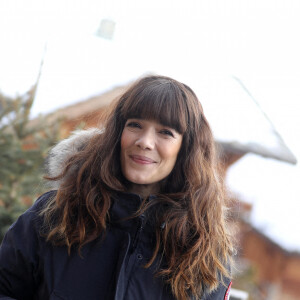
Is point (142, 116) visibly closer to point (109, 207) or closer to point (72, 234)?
point (109, 207)

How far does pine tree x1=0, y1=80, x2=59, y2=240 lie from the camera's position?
5.05 metres

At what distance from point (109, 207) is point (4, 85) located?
551cm

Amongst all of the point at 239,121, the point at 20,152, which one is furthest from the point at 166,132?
the point at 239,121

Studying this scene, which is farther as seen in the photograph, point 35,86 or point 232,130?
point 232,130

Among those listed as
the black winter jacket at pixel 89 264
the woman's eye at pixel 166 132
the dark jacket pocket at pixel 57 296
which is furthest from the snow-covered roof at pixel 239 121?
the dark jacket pocket at pixel 57 296

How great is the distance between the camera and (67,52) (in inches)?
373

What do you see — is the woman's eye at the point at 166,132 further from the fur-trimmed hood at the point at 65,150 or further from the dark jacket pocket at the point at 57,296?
the dark jacket pocket at the point at 57,296

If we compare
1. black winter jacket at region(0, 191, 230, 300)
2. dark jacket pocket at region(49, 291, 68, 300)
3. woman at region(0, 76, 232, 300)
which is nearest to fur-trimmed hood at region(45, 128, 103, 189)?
woman at region(0, 76, 232, 300)

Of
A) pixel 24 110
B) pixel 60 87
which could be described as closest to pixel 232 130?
pixel 60 87

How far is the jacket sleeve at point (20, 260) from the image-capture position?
205 centimetres

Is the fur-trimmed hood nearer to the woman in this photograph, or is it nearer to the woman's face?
the woman

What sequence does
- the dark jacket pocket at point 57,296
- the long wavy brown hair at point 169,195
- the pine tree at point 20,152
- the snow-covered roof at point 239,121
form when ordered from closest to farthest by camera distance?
the dark jacket pocket at point 57,296 → the long wavy brown hair at point 169,195 → the pine tree at point 20,152 → the snow-covered roof at point 239,121

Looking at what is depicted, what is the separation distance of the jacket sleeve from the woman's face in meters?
0.46

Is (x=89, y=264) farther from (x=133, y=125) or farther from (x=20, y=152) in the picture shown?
(x=20, y=152)
